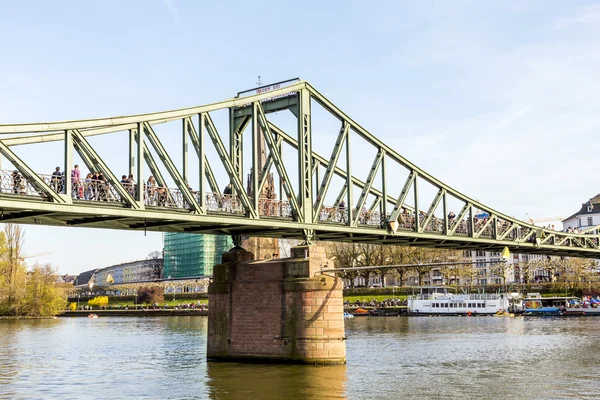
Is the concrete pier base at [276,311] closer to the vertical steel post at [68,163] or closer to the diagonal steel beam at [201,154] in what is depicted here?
the diagonal steel beam at [201,154]

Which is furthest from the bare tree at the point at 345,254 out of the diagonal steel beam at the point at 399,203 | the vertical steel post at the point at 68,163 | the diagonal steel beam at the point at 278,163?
the vertical steel post at the point at 68,163

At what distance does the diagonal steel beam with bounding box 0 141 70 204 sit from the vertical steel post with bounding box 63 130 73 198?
0.50 meters

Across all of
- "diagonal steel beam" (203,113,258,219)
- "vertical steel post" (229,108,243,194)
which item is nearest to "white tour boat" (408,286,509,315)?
"vertical steel post" (229,108,243,194)

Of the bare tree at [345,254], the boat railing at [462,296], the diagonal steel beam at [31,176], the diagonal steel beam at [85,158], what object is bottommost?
the boat railing at [462,296]

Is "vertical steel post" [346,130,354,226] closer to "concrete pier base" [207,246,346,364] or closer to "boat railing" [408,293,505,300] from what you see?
"concrete pier base" [207,246,346,364]

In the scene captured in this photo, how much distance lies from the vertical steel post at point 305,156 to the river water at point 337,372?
10.2 metres

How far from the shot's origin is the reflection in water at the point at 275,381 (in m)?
35.2

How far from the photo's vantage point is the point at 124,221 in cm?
4128

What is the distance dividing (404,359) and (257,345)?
36.3 feet

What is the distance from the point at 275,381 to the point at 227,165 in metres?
13.4

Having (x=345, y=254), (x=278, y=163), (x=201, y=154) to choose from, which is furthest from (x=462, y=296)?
(x=201, y=154)

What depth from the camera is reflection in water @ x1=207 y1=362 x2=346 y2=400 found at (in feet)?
116

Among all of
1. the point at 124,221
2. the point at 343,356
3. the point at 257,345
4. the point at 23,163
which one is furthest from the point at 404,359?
the point at 23,163

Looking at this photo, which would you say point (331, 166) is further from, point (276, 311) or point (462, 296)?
point (462, 296)
